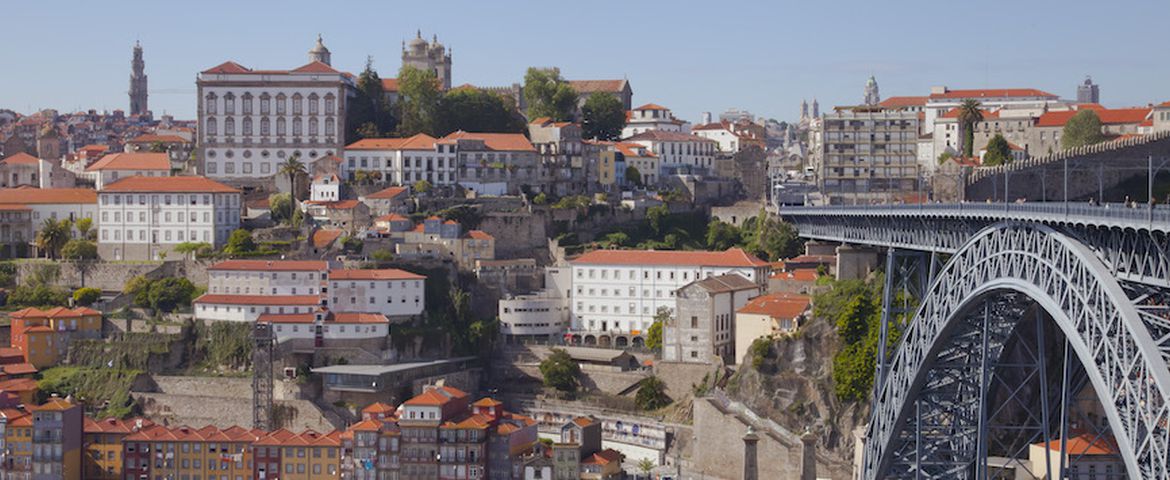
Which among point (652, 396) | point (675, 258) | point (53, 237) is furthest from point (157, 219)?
point (652, 396)

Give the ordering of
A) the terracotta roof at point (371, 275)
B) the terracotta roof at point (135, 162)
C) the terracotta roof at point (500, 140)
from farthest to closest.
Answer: the terracotta roof at point (135, 162), the terracotta roof at point (500, 140), the terracotta roof at point (371, 275)

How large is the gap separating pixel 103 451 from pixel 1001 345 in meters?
28.3

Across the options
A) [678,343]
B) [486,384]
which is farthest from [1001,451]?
[486,384]

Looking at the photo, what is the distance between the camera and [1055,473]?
42.6 metres

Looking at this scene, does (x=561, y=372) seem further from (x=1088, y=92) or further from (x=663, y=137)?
(x=1088, y=92)

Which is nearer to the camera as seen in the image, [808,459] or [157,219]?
[808,459]

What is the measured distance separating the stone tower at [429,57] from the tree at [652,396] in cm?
4018

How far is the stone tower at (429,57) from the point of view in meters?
95.4

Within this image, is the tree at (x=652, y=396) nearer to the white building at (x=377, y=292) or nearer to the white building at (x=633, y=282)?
the white building at (x=633, y=282)

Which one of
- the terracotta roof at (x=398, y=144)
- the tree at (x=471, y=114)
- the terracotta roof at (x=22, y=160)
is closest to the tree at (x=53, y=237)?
the terracotta roof at (x=398, y=144)

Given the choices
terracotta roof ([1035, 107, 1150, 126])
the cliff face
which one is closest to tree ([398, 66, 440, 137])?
terracotta roof ([1035, 107, 1150, 126])

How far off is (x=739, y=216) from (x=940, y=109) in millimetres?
22603

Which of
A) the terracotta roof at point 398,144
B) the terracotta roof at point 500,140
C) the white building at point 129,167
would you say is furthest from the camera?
the white building at point 129,167

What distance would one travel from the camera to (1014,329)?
3544 centimetres
